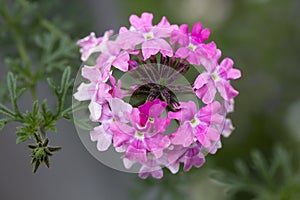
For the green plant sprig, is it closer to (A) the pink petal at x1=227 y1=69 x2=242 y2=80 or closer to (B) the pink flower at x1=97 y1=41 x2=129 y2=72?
(B) the pink flower at x1=97 y1=41 x2=129 y2=72

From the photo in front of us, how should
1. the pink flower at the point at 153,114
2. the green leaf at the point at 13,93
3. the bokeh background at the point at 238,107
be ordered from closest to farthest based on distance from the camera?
the pink flower at the point at 153,114, the green leaf at the point at 13,93, the bokeh background at the point at 238,107

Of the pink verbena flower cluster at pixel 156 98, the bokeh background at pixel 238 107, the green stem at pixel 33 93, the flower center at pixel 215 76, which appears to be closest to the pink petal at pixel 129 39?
the pink verbena flower cluster at pixel 156 98

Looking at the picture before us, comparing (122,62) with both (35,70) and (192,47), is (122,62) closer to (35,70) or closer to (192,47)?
(192,47)

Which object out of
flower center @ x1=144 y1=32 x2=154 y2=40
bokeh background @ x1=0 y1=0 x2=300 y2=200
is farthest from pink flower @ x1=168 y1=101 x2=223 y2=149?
bokeh background @ x1=0 y1=0 x2=300 y2=200

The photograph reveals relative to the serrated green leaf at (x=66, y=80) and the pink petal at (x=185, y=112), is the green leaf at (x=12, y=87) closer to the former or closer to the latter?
the serrated green leaf at (x=66, y=80)

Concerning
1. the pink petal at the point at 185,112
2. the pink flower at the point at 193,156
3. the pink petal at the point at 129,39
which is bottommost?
the pink flower at the point at 193,156

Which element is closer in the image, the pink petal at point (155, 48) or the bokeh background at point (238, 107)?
the pink petal at point (155, 48)
